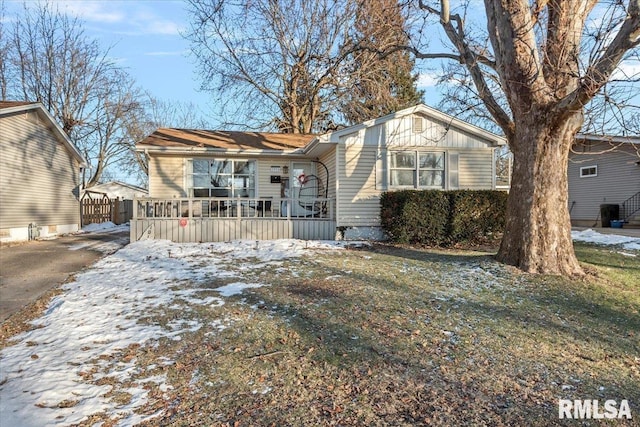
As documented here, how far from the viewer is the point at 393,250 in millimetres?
9656

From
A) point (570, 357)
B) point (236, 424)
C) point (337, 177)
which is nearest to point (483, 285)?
point (570, 357)

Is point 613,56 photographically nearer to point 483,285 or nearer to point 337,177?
point 483,285

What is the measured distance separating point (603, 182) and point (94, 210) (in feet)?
82.4

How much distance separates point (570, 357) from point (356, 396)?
226 cm

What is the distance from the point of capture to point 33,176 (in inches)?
553

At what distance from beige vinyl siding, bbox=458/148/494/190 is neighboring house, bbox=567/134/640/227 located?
16.2 feet

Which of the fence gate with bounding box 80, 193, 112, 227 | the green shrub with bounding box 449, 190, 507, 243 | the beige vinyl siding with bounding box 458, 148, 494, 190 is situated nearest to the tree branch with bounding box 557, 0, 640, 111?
the green shrub with bounding box 449, 190, 507, 243

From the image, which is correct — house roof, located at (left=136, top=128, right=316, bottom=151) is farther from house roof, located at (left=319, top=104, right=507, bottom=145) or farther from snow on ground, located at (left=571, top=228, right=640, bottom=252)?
snow on ground, located at (left=571, top=228, right=640, bottom=252)

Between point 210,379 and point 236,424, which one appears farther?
point 210,379

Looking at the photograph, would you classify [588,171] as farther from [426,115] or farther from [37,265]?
[37,265]

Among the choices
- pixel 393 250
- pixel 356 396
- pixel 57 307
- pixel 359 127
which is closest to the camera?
pixel 356 396

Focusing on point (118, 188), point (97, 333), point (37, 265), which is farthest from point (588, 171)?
point (118, 188)

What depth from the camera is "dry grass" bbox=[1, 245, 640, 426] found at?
9.36 feet

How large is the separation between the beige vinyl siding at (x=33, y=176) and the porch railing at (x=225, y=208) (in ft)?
16.6
